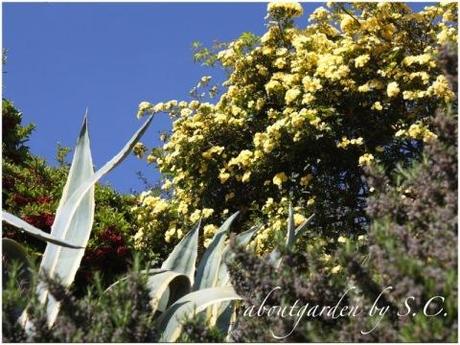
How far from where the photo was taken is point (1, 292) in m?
2.49

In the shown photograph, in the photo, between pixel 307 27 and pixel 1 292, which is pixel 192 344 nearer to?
pixel 1 292

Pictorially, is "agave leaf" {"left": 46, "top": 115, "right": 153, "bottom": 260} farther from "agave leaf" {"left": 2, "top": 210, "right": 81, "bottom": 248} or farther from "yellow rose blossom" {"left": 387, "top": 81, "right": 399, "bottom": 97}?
"yellow rose blossom" {"left": 387, "top": 81, "right": 399, "bottom": 97}

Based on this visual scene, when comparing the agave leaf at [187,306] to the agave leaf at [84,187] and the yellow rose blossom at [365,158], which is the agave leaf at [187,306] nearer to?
the agave leaf at [84,187]

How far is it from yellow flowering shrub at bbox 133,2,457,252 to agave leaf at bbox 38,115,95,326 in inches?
97.3

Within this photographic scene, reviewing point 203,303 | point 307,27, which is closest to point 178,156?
point 307,27

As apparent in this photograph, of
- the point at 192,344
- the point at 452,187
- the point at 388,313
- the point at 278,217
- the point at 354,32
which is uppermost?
the point at 354,32

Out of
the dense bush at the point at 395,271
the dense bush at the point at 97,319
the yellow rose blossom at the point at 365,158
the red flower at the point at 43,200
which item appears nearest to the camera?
the dense bush at the point at 395,271

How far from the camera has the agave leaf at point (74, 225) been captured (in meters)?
3.55

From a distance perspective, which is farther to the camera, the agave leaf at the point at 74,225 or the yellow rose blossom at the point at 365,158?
the yellow rose blossom at the point at 365,158

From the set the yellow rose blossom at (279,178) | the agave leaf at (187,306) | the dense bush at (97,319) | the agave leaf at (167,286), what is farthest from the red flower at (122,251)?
the dense bush at (97,319)

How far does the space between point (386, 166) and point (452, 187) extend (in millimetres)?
4315

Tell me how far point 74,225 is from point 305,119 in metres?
3.24

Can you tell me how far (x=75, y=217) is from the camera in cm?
375

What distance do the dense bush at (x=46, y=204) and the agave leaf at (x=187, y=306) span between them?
2.66 metres
